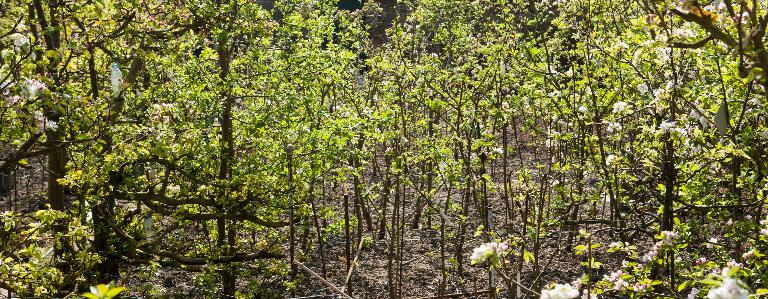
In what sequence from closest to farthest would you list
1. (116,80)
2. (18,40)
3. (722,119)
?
(722,119) → (18,40) → (116,80)

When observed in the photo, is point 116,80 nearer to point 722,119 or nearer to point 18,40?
point 18,40

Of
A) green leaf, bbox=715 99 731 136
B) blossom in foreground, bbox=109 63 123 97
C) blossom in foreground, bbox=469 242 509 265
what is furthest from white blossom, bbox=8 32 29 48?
green leaf, bbox=715 99 731 136

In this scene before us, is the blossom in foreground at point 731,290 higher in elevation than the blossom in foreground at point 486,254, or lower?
lower

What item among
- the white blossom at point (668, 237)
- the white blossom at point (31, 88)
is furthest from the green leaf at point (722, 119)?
the white blossom at point (31, 88)

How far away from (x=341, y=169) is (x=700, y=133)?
8.82ft

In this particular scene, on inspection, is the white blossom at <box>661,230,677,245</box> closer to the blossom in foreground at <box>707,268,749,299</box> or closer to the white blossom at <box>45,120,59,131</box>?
the blossom in foreground at <box>707,268,749,299</box>

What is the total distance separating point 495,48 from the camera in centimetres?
704

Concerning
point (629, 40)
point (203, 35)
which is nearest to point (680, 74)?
point (629, 40)

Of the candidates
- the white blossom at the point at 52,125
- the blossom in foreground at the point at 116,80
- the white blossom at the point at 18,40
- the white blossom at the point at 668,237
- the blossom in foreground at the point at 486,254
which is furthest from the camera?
the blossom in foreground at the point at 116,80

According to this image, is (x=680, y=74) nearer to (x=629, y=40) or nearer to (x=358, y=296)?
(x=629, y=40)

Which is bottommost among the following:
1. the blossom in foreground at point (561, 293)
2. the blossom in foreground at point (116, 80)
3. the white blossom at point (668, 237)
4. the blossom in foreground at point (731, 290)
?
the blossom in foreground at point (561, 293)

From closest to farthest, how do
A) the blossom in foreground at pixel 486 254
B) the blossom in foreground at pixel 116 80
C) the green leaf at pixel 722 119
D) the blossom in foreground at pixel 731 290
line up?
the blossom in foreground at pixel 731 290
the blossom in foreground at pixel 486 254
the green leaf at pixel 722 119
the blossom in foreground at pixel 116 80

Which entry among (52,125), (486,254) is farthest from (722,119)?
(52,125)

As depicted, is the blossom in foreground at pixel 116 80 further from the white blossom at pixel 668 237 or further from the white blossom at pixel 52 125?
the white blossom at pixel 668 237
